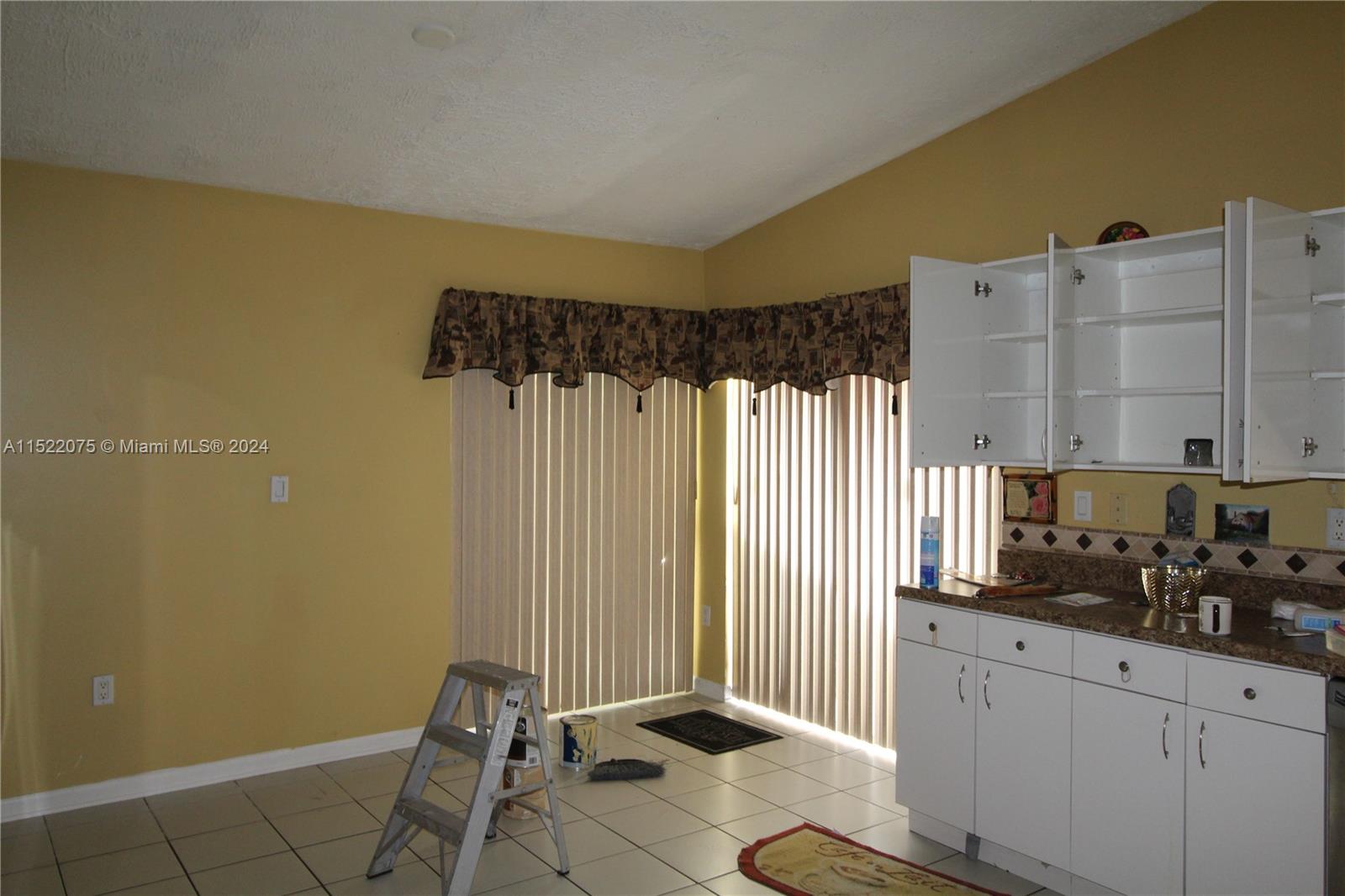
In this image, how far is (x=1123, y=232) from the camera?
3.33 metres

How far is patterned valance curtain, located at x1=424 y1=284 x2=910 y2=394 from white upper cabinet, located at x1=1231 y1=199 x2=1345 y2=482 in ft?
Answer: 4.71

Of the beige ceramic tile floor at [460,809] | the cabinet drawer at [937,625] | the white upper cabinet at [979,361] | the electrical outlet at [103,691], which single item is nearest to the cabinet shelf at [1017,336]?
the white upper cabinet at [979,361]

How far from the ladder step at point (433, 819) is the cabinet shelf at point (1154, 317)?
2536mm

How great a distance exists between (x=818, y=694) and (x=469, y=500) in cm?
193

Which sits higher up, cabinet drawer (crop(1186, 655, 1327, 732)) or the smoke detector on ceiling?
the smoke detector on ceiling

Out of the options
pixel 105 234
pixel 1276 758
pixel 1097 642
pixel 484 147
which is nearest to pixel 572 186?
pixel 484 147

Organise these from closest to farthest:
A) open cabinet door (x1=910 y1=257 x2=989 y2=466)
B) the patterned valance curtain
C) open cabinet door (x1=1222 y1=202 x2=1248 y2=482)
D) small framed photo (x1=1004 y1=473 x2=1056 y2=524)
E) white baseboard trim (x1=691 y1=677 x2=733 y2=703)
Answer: open cabinet door (x1=1222 y1=202 x2=1248 y2=482) < open cabinet door (x1=910 y1=257 x2=989 y2=466) < small framed photo (x1=1004 y1=473 x2=1056 y2=524) < the patterned valance curtain < white baseboard trim (x1=691 y1=677 x2=733 y2=703)

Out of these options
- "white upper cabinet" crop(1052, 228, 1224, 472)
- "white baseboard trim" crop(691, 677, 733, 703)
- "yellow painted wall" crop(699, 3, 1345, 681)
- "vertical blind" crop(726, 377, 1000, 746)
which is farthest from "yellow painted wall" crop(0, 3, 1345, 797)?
"white baseboard trim" crop(691, 677, 733, 703)

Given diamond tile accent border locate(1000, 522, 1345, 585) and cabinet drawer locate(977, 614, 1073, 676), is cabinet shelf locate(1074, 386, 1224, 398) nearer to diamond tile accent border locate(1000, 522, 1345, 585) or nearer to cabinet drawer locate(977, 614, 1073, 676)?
diamond tile accent border locate(1000, 522, 1345, 585)

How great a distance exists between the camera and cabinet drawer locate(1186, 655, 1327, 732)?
240 cm

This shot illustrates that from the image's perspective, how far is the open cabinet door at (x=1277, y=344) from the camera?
2678 millimetres

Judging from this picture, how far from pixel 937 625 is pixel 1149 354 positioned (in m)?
1.21

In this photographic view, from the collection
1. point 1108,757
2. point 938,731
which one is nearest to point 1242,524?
point 1108,757

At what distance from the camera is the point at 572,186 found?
4211 millimetres
